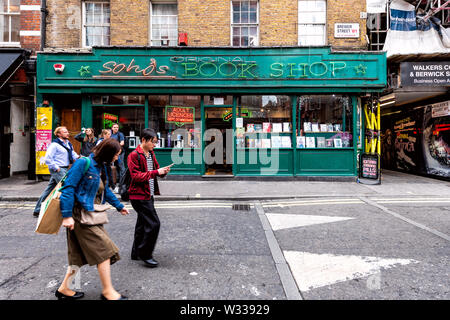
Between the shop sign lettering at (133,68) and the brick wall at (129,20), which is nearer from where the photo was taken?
the shop sign lettering at (133,68)

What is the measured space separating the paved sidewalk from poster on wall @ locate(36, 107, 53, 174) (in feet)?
2.19

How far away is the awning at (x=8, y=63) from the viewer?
9.88 metres

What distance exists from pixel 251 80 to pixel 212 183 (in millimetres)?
4173

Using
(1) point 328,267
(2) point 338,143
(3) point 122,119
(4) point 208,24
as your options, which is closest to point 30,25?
(3) point 122,119

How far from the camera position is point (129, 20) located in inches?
429

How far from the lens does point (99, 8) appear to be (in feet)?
36.9

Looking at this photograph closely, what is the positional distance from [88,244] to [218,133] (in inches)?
347

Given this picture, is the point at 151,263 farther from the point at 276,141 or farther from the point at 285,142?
the point at 285,142

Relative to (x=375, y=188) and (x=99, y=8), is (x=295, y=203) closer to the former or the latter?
(x=375, y=188)

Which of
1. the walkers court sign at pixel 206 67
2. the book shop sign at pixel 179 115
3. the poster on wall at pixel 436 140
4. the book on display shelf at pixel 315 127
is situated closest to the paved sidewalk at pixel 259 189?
the poster on wall at pixel 436 140

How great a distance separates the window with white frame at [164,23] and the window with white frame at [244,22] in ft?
7.83

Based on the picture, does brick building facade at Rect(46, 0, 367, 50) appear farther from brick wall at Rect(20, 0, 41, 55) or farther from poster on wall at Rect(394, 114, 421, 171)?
poster on wall at Rect(394, 114, 421, 171)

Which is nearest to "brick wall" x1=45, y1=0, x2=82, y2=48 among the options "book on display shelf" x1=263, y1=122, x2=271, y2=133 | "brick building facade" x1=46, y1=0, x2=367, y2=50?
"brick building facade" x1=46, y1=0, x2=367, y2=50

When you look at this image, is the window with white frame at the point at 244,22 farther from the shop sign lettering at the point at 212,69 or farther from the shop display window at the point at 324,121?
the shop display window at the point at 324,121
